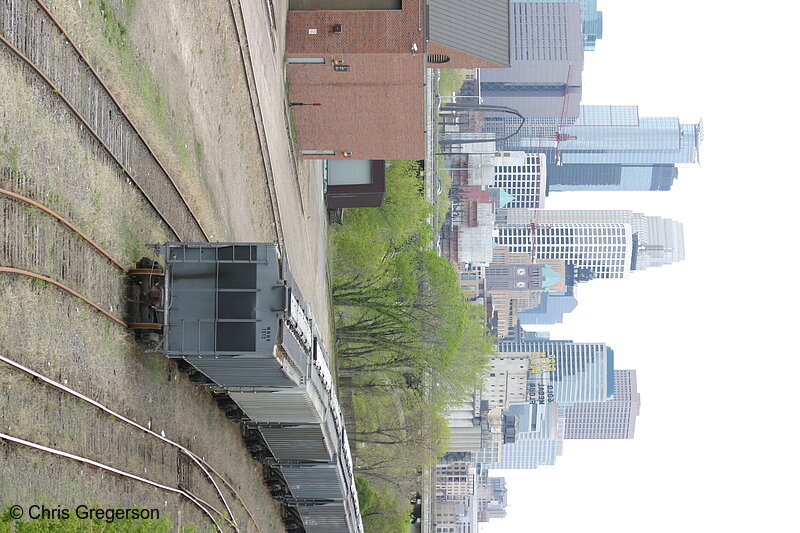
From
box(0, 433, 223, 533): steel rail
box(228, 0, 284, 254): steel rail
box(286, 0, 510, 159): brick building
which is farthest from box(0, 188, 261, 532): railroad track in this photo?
box(286, 0, 510, 159): brick building

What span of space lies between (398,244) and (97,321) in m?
49.0

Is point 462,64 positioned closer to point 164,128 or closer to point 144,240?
point 164,128

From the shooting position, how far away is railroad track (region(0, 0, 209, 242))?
73.6 feet

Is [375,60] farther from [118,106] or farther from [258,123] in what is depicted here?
[118,106]

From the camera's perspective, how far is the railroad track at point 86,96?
73.6ft

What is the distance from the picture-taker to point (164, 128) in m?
31.1

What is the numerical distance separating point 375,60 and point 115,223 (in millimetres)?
24355

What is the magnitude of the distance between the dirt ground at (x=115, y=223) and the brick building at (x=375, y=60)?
21.1 ft

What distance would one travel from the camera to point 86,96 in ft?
83.8

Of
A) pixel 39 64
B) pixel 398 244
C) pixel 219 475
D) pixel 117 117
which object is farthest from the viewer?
pixel 398 244

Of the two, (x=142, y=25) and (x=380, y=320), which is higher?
(x=142, y=25)

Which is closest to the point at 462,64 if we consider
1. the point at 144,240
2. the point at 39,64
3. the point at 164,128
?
the point at 164,128

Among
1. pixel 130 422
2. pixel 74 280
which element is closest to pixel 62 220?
pixel 74 280

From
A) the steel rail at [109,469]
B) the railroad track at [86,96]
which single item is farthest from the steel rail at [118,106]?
the steel rail at [109,469]
